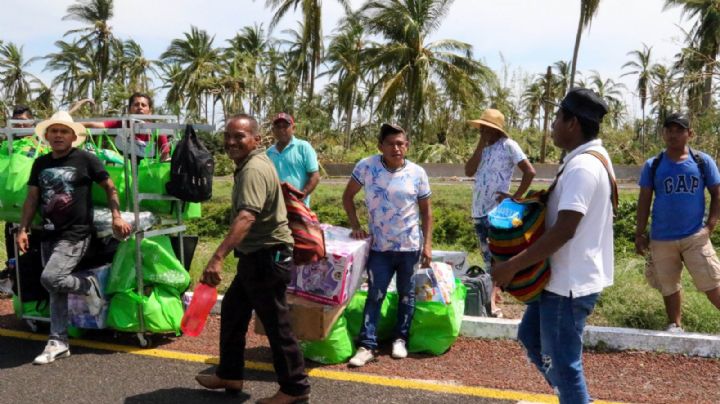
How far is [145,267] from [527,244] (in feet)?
10.8

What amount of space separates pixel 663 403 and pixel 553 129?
203cm

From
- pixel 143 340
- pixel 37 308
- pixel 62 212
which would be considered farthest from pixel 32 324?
pixel 62 212

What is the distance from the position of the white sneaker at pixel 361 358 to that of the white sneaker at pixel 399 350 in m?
0.17

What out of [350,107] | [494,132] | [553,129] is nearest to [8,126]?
[494,132]

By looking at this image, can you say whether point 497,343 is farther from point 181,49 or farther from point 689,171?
point 181,49

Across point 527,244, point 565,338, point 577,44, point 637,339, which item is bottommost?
point 637,339

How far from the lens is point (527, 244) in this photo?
2771 millimetres

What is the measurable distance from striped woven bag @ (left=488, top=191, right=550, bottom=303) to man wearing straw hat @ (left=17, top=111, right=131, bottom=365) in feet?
9.95

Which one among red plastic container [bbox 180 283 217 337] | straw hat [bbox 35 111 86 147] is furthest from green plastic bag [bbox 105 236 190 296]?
red plastic container [bbox 180 283 217 337]

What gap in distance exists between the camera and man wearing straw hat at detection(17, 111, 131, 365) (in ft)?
15.3

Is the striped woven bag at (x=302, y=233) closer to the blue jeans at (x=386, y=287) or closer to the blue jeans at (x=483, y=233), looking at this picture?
the blue jeans at (x=386, y=287)

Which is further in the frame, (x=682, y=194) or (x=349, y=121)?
(x=349, y=121)

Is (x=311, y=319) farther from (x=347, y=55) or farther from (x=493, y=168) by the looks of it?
(x=347, y=55)

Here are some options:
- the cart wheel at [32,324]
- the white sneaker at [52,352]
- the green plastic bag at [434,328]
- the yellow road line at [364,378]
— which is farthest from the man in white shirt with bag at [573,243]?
the cart wheel at [32,324]
